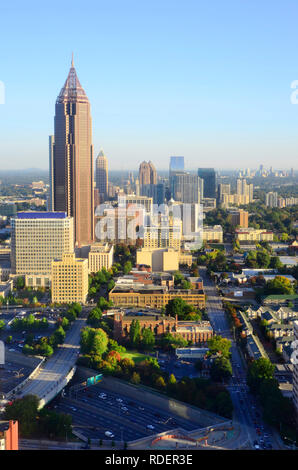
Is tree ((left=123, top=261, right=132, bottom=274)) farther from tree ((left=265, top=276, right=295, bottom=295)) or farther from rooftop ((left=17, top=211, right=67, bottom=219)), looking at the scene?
tree ((left=265, top=276, right=295, bottom=295))

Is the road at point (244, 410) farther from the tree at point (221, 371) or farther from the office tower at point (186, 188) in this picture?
the office tower at point (186, 188)

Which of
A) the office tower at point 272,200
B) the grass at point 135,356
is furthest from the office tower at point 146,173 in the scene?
the grass at point 135,356

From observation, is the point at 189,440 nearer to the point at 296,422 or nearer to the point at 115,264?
the point at 296,422

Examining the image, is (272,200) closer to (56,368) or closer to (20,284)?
(20,284)
